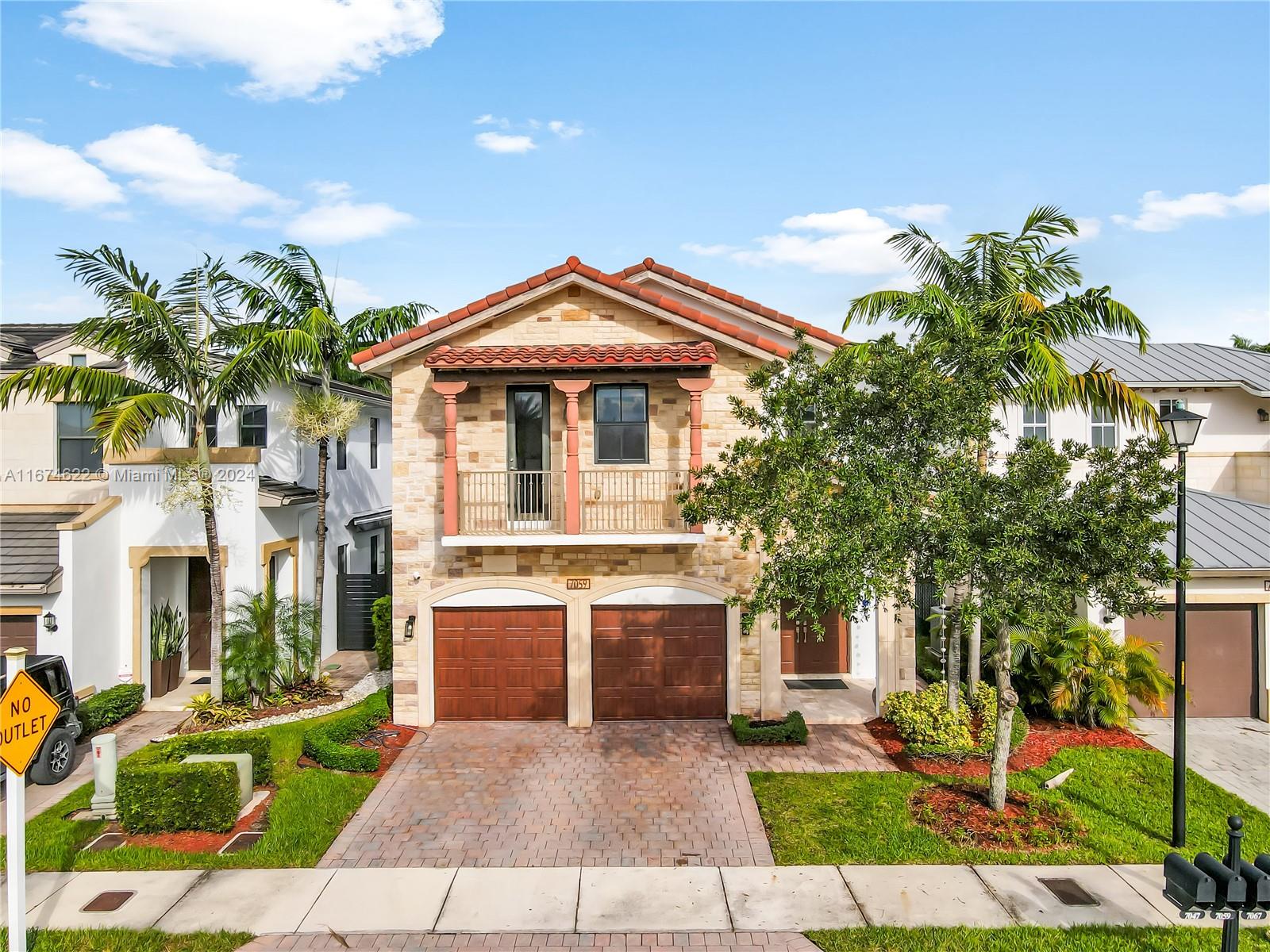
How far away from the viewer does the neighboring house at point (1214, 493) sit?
50.2ft

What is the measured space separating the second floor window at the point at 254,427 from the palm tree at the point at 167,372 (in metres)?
1.59

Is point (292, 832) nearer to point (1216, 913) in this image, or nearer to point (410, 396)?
point (410, 396)

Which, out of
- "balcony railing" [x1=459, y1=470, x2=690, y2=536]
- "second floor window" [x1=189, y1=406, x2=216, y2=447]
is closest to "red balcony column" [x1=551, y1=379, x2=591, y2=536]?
"balcony railing" [x1=459, y1=470, x2=690, y2=536]

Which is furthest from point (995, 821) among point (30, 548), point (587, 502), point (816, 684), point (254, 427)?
point (30, 548)

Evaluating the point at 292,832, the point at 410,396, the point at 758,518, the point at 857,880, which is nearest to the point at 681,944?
the point at 857,880

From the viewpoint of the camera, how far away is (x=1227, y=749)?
13.7m

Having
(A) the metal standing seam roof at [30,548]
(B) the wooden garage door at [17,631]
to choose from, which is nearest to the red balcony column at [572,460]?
(A) the metal standing seam roof at [30,548]

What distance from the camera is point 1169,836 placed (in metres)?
10.3

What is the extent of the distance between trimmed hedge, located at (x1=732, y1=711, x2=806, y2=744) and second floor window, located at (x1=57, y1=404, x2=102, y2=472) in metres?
14.7

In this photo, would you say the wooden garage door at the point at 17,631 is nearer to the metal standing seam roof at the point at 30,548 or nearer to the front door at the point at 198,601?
the metal standing seam roof at the point at 30,548

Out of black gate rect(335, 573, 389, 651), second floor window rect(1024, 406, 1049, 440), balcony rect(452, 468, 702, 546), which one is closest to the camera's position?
balcony rect(452, 468, 702, 546)

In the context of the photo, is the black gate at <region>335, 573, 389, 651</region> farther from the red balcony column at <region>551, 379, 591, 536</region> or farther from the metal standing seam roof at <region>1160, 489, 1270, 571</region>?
the metal standing seam roof at <region>1160, 489, 1270, 571</region>

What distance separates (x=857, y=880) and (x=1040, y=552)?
175 inches

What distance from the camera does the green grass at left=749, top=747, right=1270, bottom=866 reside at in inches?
386
